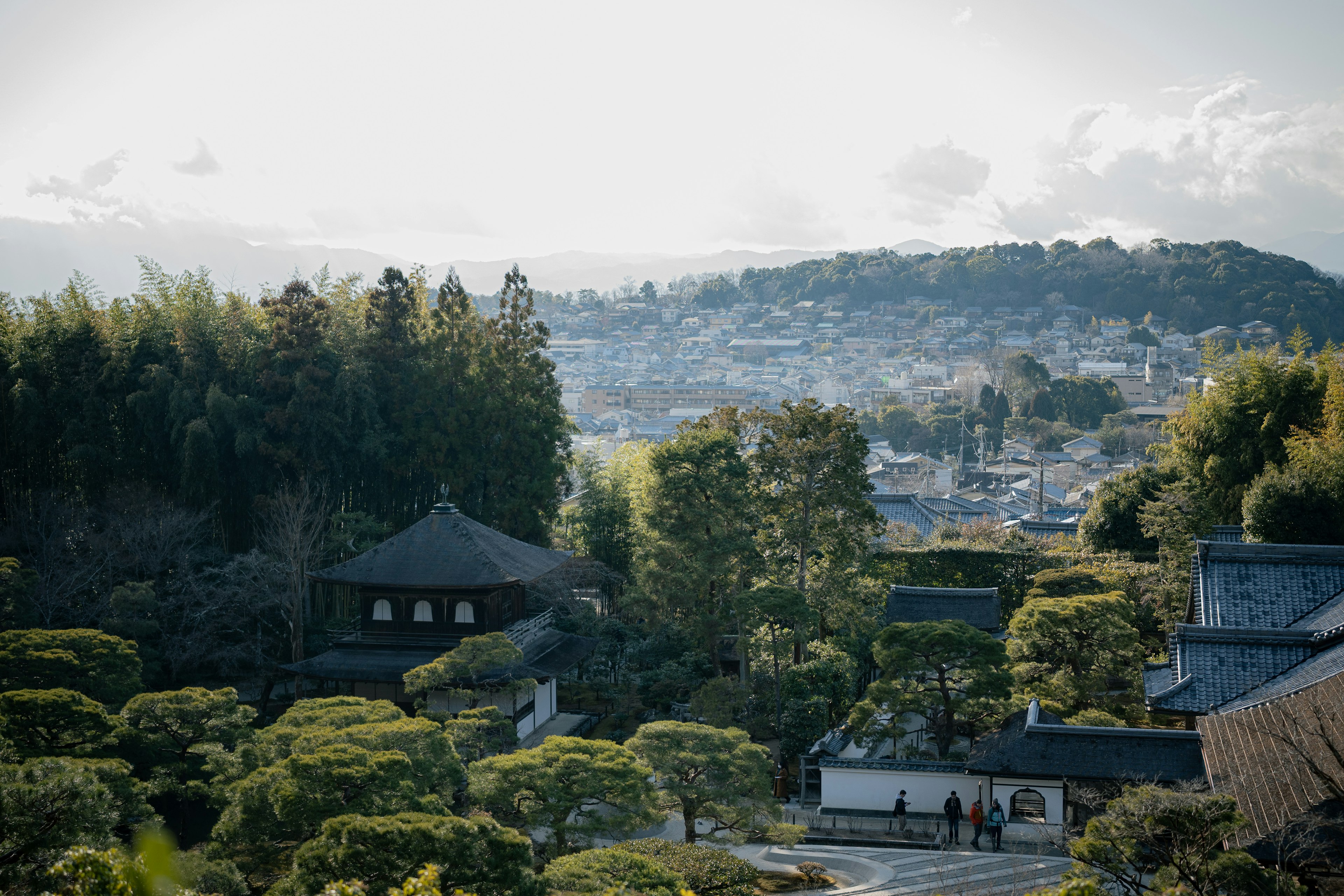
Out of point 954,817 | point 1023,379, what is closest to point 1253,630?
point 954,817

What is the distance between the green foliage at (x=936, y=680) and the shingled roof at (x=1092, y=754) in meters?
1.22

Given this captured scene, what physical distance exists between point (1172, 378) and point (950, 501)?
5297 centimetres

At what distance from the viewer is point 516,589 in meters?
21.1

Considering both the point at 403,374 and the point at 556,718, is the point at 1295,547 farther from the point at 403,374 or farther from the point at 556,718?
the point at 403,374

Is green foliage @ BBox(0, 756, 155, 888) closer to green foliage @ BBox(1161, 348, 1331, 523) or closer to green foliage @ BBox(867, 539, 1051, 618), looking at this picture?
green foliage @ BBox(867, 539, 1051, 618)

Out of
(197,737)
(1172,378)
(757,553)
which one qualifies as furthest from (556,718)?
(1172,378)

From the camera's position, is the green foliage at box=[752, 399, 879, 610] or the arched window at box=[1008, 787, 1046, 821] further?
the green foliage at box=[752, 399, 879, 610]

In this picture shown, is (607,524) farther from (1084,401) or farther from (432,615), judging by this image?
(1084,401)

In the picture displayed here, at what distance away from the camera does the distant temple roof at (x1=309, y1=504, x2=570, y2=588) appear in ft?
63.8

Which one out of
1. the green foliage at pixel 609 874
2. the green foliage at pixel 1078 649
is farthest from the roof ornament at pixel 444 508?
the green foliage at pixel 609 874

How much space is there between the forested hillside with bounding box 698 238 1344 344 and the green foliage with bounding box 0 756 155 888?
100568 mm

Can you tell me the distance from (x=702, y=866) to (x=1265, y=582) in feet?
32.8

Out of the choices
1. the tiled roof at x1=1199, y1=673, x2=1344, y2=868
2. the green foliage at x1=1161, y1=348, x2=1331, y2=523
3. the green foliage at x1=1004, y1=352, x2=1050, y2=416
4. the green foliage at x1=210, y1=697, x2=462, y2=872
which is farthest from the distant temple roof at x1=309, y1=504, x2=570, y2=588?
the green foliage at x1=1004, y1=352, x2=1050, y2=416

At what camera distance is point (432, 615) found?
19922 mm
